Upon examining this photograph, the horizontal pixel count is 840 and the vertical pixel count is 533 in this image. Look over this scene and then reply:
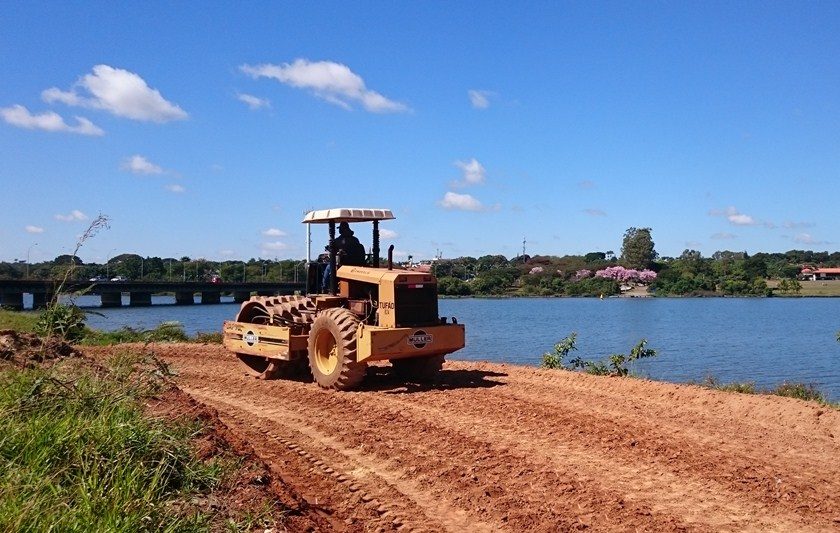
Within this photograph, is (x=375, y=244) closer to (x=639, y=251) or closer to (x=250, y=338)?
(x=250, y=338)

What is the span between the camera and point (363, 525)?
560cm

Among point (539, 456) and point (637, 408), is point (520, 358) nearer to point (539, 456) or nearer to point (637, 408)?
point (637, 408)

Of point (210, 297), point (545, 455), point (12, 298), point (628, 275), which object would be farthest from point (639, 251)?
point (545, 455)

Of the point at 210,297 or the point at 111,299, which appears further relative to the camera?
the point at 210,297

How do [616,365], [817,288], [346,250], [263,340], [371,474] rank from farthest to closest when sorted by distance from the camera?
[817,288]
[616,365]
[263,340]
[346,250]
[371,474]

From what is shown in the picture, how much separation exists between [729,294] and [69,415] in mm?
92814

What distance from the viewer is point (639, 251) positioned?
370 ft

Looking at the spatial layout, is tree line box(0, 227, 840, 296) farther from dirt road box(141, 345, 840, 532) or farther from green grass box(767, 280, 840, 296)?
dirt road box(141, 345, 840, 532)

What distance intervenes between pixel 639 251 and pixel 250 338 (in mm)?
105953

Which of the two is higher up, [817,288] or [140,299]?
[817,288]

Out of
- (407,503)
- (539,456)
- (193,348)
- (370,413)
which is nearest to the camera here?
(407,503)

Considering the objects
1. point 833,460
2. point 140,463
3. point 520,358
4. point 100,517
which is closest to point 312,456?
point 140,463

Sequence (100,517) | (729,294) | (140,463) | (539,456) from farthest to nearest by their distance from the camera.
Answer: (729,294), (539,456), (140,463), (100,517)

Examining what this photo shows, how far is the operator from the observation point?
12.9 meters
